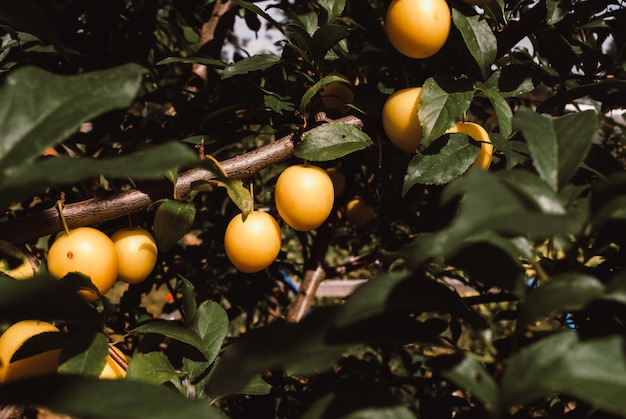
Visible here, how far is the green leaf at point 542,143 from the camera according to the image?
427 mm

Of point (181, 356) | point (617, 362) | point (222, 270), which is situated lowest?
point (222, 270)

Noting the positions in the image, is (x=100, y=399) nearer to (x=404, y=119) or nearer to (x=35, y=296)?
(x=35, y=296)

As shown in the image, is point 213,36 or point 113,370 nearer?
point 113,370

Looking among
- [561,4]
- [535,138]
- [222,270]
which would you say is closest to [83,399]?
[535,138]

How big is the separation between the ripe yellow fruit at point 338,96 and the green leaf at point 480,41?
32 cm

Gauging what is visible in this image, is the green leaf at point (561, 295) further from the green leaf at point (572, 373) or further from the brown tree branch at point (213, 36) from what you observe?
the brown tree branch at point (213, 36)

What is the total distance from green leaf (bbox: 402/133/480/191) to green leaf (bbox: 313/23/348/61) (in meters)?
0.24

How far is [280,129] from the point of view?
968 mm

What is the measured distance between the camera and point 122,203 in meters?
0.72

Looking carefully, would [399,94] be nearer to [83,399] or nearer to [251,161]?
[251,161]

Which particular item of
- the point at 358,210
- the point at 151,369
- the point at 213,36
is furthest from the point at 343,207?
the point at 151,369

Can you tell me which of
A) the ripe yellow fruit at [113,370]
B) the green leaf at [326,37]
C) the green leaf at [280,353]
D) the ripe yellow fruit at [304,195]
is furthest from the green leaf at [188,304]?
the green leaf at [326,37]

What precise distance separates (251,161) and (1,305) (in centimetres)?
43

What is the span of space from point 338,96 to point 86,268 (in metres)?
0.60
